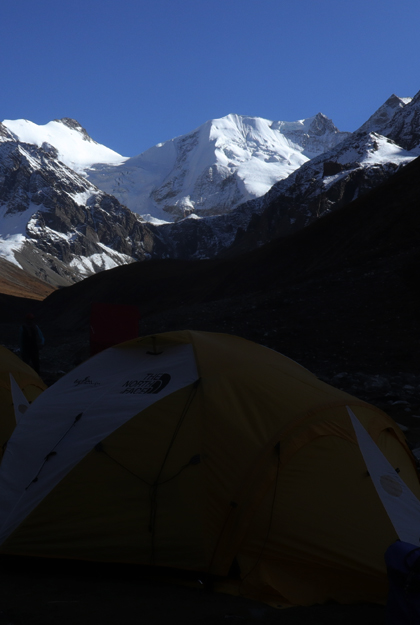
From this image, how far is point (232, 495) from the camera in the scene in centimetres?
399

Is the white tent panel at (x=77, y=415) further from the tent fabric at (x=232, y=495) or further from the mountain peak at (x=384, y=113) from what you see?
the mountain peak at (x=384, y=113)

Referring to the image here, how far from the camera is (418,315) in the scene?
50.7 feet

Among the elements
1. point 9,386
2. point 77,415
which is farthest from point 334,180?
point 77,415

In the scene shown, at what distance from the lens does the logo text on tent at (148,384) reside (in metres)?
4.86

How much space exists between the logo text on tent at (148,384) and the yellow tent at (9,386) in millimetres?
2135

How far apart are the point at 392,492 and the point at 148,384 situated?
2.30m

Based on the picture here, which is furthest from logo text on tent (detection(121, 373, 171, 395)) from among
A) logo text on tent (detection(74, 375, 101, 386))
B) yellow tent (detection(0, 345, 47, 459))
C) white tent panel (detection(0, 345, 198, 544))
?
yellow tent (detection(0, 345, 47, 459))

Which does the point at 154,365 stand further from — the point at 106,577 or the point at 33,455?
the point at 106,577

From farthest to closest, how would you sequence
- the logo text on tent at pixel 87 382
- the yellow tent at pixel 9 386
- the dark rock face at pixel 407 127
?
the dark rock face at pixel 407 127
the yellow tent at pixel 9 386
the logo text on tent at pixel 87 382

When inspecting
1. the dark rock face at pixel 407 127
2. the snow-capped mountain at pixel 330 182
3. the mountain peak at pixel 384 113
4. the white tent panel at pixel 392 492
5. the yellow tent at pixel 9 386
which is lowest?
the white tent panel at pixel 392 492

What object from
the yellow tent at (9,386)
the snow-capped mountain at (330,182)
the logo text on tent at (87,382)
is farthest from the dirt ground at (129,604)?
the snow-capped mountain at (330,182)

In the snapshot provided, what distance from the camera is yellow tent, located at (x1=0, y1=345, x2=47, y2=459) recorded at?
6387 millimetres

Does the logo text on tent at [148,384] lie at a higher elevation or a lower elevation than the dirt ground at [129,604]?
higher

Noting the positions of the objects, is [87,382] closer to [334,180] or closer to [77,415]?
[77,415]
